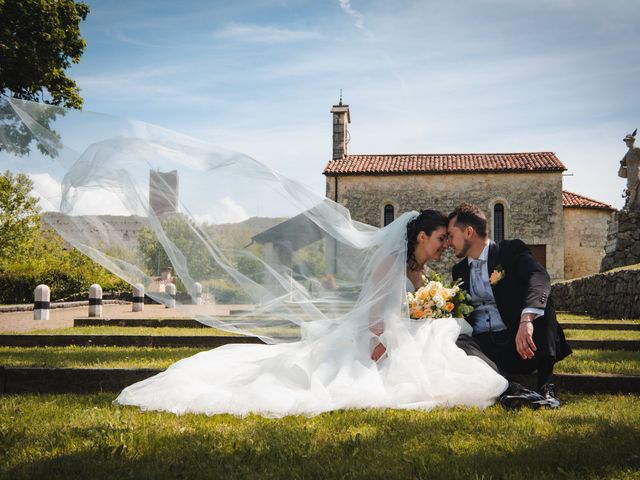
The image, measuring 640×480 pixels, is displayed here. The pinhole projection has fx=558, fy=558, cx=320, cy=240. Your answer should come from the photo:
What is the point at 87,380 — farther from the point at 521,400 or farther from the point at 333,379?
the point at 521,400

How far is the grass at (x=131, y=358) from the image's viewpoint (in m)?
6.11

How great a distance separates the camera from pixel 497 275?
5.25 meters

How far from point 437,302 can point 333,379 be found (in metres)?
1.27

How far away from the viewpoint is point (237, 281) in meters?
5.11

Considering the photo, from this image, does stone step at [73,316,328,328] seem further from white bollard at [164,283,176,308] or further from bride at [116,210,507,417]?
white bollard at [164,283,176,308]

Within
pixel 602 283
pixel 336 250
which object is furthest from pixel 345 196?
pixel 336 250

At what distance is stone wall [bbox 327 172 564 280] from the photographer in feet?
107

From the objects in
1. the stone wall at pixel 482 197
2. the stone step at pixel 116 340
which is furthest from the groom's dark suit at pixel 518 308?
the stone wall at pixel 482 197

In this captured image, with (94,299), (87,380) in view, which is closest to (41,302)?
(94,299)

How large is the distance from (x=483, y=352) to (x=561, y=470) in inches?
96.9

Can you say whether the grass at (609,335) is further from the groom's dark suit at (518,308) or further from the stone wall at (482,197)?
the stone wall at (482,197)

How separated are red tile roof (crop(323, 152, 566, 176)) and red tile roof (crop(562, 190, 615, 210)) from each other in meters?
2.86

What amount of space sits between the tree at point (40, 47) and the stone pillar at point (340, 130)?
18.7 m

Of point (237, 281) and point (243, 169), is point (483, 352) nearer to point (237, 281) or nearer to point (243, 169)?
point (237, 281)
